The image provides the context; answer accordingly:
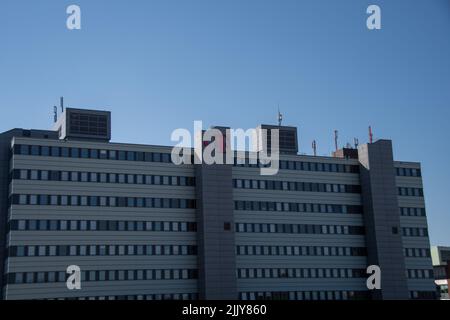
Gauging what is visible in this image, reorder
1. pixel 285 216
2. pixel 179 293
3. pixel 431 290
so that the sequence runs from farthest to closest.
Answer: pixel 431 290
pixel 285 216
pixel 179 293

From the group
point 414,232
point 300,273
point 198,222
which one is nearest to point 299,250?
point 300,273

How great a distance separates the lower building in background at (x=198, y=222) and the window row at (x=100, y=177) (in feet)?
0.51

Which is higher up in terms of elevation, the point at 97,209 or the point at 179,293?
the point at 97,209

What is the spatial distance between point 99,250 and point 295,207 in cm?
3334

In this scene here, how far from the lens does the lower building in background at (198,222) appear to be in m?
79.8

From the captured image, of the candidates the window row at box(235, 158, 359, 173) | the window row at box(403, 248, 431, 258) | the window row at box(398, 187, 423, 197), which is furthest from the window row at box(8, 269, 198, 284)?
the window row at box(398, 187, 423, 197)

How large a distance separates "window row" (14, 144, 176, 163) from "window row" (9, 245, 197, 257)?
13123 mm

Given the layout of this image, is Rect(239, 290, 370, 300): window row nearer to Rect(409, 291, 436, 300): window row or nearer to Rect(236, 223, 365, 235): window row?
Rect(409, 291, 436, 300): window row

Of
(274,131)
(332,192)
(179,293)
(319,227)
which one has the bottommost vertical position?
(179,293)

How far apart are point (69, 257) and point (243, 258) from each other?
2686 centimetres

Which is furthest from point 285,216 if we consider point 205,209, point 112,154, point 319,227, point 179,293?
point 112,154

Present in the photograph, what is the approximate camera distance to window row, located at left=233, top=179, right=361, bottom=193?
93750mm

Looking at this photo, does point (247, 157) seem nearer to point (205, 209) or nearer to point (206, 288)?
point (205, 209)

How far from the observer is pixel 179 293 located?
281 ft
